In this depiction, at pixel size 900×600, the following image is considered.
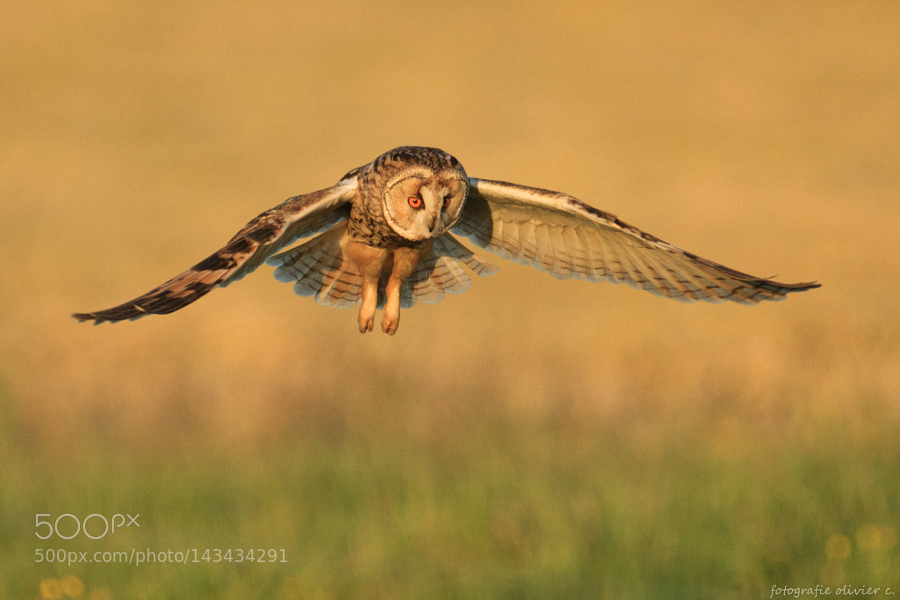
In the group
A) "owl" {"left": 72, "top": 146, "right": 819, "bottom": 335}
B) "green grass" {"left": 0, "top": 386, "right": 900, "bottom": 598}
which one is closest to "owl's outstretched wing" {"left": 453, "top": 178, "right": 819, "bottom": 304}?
"owl" {"left": 72, "top": 146, "right": 819, "bottom": 335}

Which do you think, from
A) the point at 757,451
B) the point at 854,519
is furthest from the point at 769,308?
the point at 854,519

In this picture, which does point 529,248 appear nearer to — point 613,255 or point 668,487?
point 613,255

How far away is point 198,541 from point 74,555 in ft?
2.75

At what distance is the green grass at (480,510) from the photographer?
716 centimetres

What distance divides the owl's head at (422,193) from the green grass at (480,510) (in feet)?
10.9

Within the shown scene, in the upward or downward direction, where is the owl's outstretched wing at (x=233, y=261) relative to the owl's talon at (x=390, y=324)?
upward

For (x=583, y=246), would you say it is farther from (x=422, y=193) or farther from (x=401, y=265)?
(x=422, y=193)

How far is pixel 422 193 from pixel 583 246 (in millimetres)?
1164

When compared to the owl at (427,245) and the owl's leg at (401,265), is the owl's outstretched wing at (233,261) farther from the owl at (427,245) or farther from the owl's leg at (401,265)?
the owl's leg at (401,265)

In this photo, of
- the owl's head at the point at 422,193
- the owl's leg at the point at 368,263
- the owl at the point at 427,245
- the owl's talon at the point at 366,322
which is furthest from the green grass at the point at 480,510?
the owl's head at the point at 422,193

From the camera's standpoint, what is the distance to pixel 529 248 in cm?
522

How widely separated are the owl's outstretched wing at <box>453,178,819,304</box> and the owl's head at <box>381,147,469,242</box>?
421mm

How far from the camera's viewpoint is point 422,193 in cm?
428

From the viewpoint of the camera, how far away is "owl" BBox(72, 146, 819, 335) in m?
4.17
